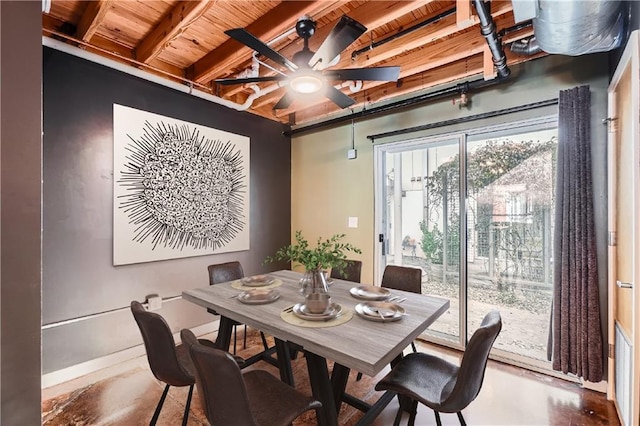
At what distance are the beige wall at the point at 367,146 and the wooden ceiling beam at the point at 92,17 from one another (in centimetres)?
260

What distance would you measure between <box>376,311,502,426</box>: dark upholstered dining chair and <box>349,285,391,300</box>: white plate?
42 cm

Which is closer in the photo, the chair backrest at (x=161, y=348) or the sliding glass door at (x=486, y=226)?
the chair backrest at (x=161, y=348)

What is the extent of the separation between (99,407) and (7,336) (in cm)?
234

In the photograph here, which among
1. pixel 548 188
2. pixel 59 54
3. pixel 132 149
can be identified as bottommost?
pixel 548 188

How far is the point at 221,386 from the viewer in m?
1.16

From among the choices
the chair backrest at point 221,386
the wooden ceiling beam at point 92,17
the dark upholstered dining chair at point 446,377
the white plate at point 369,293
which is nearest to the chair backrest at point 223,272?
the white plate at point 369,293

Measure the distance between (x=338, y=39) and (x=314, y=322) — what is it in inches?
65.5

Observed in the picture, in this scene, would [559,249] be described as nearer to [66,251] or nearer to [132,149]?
[132,149]

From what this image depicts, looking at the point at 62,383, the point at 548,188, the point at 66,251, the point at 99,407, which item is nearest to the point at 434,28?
the point at 548,188

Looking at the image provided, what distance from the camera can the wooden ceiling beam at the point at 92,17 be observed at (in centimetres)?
200

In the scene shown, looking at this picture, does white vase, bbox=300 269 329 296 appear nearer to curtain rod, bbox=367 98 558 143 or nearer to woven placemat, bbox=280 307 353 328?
woven placemat, bbox=280 307 353 328

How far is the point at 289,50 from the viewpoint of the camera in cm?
263

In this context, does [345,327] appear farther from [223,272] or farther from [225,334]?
[223,272]

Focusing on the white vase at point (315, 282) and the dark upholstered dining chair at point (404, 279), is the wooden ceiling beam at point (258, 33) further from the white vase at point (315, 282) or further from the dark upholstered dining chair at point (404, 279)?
the dark upholstered dining chair at point (404, 279)
